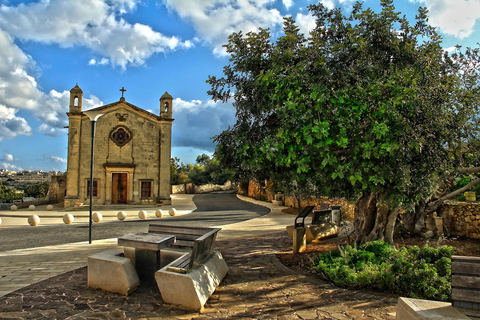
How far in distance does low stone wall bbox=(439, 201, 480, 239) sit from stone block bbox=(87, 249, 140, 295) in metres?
8.60

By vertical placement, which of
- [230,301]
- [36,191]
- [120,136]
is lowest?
[230,301]

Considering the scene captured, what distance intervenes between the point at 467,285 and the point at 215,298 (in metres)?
3.02

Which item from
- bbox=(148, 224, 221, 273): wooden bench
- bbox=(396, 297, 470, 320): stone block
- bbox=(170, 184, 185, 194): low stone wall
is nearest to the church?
bbox=(170, 184, 185, 194): low stone wall

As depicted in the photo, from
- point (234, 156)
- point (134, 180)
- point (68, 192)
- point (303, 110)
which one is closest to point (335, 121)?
point (303, 110)

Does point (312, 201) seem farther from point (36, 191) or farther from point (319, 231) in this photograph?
point (36, 191)

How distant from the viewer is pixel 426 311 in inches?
111

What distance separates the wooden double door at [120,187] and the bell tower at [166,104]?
21.2ft

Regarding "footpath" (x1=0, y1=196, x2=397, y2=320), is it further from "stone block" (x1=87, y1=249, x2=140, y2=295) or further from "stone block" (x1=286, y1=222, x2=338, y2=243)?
"stone block" (x1=286, y1=222, x2=338, y2=243)

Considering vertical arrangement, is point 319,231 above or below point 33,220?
above

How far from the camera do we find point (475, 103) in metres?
6.29

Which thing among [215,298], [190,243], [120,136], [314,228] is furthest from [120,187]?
[215,298]

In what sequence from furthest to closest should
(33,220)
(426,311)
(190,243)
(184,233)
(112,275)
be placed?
(33,220) → (184,233) → (190,243) → (112,275) → (426,311)

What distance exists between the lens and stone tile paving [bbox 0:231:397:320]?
152 inches

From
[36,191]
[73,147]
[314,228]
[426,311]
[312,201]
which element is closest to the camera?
[426,311]
